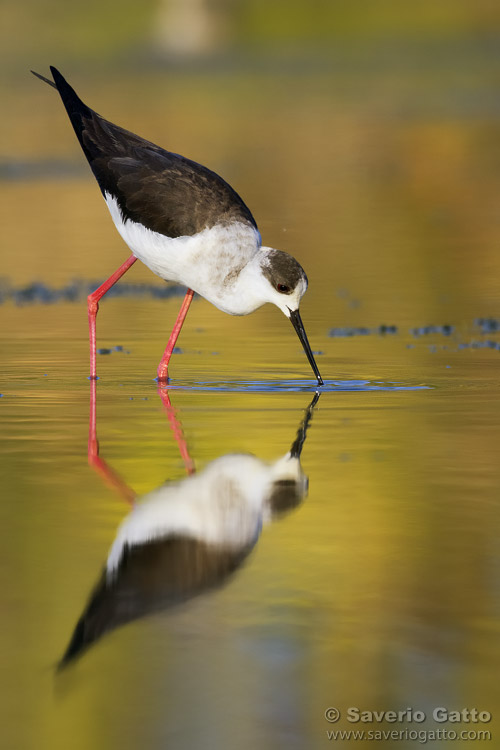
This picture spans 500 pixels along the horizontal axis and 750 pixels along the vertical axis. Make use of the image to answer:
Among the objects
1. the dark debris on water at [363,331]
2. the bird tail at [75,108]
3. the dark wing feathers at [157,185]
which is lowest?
the dark debris on water at [363,331]

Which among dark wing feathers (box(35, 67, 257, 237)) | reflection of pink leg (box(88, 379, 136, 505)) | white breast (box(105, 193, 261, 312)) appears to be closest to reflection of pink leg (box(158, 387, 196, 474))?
reflection of pink leg (box(88, 379, 136, 505))

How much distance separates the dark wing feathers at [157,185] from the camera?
8406 millimetres

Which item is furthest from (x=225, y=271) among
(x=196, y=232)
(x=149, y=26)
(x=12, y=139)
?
(x=149, y=26)

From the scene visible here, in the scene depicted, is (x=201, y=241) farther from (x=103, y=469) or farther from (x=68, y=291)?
(x=68, y=291)

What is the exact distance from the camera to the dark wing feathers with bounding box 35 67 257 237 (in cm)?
841

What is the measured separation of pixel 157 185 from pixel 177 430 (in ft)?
7.52

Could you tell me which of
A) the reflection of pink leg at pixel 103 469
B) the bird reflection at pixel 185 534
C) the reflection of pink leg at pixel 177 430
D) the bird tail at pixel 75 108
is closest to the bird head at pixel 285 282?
the reflection of pink leg at pixel 177 430

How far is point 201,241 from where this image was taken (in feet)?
27.3

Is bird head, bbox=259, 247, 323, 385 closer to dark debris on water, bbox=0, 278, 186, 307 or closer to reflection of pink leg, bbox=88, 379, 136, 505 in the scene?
reflection of pink leg, bbox=88, 379, 136, 505

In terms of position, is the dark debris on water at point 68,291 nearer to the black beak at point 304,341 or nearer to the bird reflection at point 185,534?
the black beak at point 304,341

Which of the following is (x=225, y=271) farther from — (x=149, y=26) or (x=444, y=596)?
(x=149, y=26)

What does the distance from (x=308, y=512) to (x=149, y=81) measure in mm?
38545

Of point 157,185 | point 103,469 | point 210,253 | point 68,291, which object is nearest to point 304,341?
point 210,253

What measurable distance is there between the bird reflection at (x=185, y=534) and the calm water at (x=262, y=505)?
1cm
